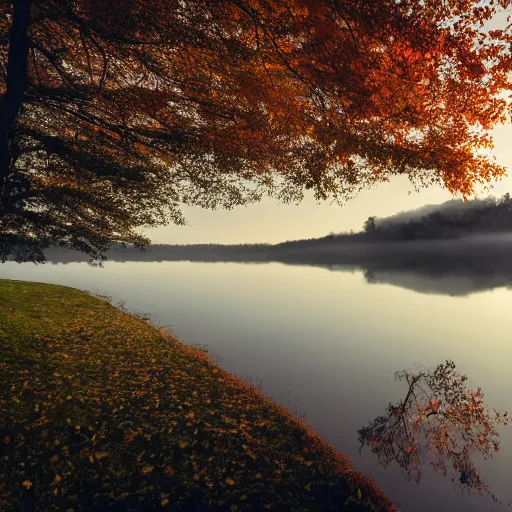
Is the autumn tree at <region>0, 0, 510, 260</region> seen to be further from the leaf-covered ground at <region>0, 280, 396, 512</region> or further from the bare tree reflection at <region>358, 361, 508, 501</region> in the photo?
the bare tree reflection at <region>358, 361, 508, 501</region>

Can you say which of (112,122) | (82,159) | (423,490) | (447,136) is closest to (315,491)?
(423,490)

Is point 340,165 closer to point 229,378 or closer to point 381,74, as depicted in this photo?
point 381,74

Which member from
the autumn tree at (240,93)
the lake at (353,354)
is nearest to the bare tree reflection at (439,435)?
the lake at (353,354)

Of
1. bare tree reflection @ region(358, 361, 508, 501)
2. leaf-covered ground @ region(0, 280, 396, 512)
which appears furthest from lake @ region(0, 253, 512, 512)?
leaf-covered ground @ region(0, 280, 396, 512)

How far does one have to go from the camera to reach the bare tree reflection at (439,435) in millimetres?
10508

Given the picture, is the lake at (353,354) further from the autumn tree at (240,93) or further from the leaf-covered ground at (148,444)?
the autumn tree at (240,93)

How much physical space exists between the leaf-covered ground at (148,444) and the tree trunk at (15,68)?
21.1 feet

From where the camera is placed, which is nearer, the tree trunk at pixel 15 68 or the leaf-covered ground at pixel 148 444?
the leaf-covered ground at pixel 148 444

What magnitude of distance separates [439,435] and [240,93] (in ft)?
42.6

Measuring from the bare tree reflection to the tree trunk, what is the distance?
44.7 ft

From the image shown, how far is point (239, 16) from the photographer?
9.22 meters

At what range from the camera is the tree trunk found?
9.19 metres

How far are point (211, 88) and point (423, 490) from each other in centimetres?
1302

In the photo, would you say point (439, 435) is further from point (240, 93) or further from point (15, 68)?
point (15, 68)
